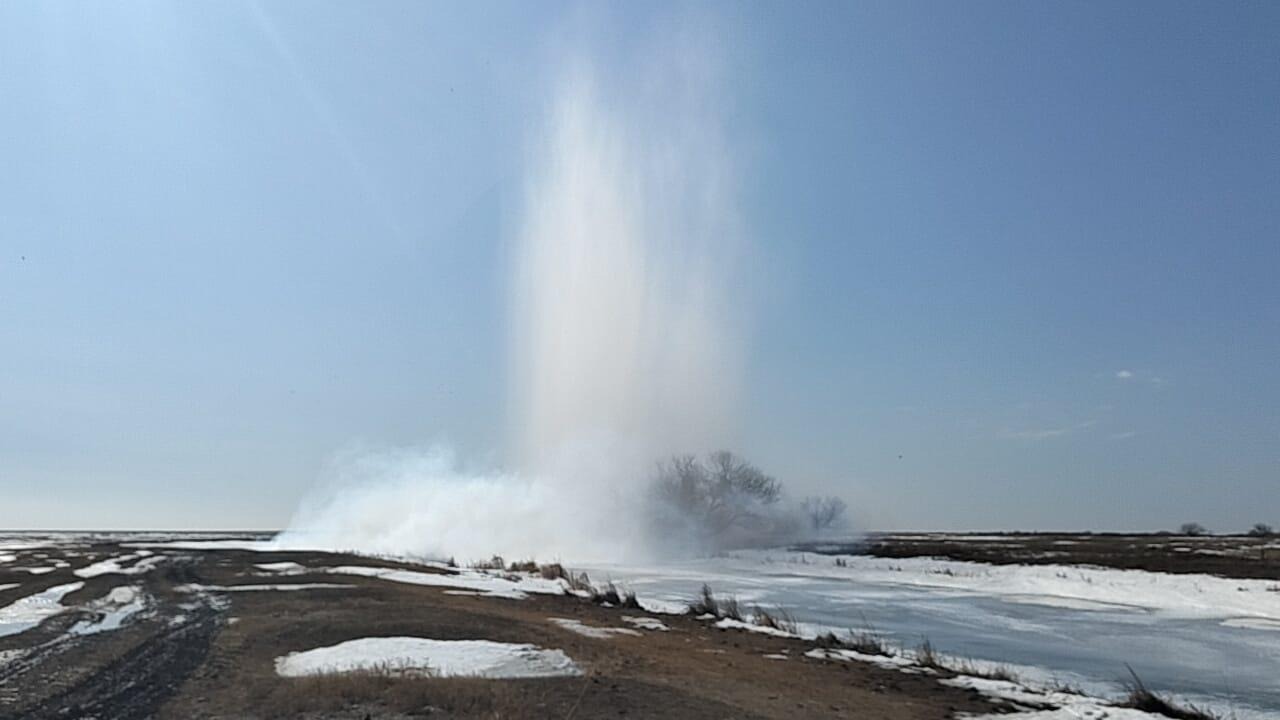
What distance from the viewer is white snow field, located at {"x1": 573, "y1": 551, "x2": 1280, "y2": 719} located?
16.8m

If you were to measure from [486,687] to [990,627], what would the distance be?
17.2 metres

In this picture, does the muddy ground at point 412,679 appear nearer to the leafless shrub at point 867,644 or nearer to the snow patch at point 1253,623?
the leafless shrub at point 867,644

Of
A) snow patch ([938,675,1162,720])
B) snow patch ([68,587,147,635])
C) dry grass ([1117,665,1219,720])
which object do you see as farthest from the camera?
snow patch ([68,587,147,635])

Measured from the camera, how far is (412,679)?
545 inches

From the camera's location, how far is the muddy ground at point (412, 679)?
12148mm

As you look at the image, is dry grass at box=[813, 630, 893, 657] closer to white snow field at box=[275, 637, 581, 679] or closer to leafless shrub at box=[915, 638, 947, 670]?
leafless shrub at box=[915, 638, 947, 670]

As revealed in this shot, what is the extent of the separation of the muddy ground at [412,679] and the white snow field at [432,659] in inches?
19.9

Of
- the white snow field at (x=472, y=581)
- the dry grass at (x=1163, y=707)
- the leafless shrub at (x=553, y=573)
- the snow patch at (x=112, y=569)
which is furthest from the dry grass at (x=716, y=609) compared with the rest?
the snow patch at (x=112, y=569)

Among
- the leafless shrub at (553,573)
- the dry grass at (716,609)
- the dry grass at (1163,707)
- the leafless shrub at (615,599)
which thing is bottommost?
the dry grass at (1163,707)

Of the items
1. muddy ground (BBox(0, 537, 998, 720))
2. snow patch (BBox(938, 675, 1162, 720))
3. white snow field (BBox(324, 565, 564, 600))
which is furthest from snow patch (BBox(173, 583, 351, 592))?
snow patch (BBox(938, 675, 1162, 720))

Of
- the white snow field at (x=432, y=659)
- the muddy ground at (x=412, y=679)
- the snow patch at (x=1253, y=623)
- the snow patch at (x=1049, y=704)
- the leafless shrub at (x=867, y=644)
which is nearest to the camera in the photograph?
the snow patch at (x=1049, y=704)

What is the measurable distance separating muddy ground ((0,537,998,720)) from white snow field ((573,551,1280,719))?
387 cm

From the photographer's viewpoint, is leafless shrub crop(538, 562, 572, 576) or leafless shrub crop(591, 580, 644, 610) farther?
leafless shrub crop(538, 562, 572, 576)

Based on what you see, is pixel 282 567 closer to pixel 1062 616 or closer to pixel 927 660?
pixel 1062 616
